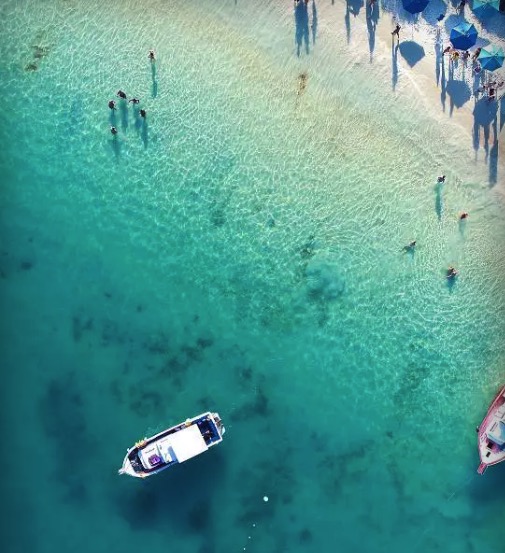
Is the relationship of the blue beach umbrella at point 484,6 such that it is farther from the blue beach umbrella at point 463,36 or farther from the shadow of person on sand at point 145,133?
the shadow of person on sand at point 145,133

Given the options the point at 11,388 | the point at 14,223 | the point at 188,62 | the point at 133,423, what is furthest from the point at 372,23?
the point at 11,388

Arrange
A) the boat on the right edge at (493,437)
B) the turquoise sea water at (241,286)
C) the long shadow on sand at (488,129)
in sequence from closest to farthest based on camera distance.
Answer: the boat on the right edge at (493,437) < the turquoise sea water at (241,286) < the long shadow on sand at (488,129)

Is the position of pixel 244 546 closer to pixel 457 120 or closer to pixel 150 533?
pixel 150 533

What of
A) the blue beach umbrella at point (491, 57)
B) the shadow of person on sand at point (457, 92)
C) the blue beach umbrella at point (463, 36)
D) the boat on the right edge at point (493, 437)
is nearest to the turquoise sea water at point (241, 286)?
the boat on the right edge at point (493, 437)

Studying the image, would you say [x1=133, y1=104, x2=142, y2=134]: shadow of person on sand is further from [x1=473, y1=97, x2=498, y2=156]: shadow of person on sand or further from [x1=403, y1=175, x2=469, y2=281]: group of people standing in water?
[x1=473, y1=97, x2=498, y2=156]: shadow of person on sand

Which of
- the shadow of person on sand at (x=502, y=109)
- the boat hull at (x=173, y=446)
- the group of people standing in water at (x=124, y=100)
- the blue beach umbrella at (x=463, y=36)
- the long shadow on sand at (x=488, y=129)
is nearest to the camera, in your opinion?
the boat hull at (x=173, y=446)

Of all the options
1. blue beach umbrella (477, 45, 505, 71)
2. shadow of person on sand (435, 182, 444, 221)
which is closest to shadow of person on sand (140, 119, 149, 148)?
shadow of person on sand (435, 182, 444, 221)
